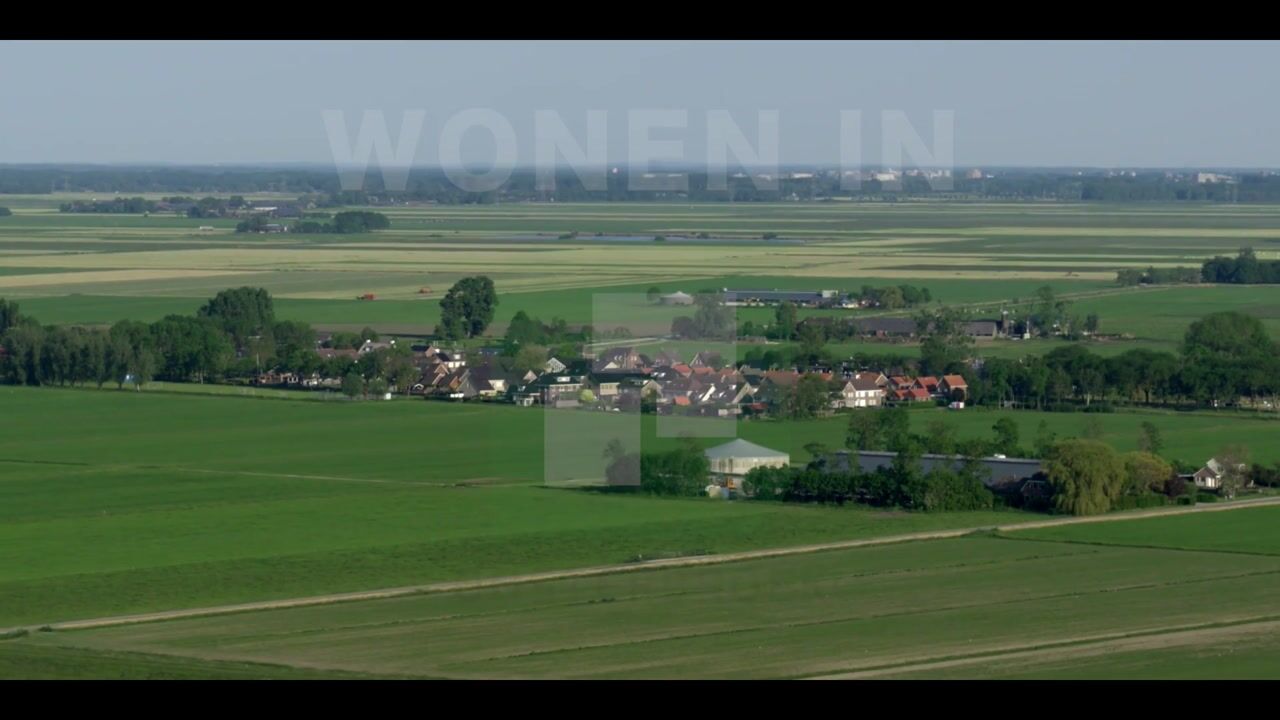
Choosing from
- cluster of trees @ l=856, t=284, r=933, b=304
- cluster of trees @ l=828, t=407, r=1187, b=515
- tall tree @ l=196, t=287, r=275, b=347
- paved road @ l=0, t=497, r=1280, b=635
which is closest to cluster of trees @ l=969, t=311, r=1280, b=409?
cluster of trees @ l=828, t=407, r=1187, b=515

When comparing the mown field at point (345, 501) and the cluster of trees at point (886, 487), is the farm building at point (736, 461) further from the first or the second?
the mown field at point (345, 501)

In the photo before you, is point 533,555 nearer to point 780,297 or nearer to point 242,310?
point 242,310

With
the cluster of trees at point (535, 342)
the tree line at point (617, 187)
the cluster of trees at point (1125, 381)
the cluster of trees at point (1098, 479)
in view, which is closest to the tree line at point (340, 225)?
the tree line at point (617, 187)

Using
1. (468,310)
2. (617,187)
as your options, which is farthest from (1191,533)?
(617,187)

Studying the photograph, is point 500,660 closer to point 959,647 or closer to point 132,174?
point 959,647

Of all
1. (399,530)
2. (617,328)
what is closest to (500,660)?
(399,530)
